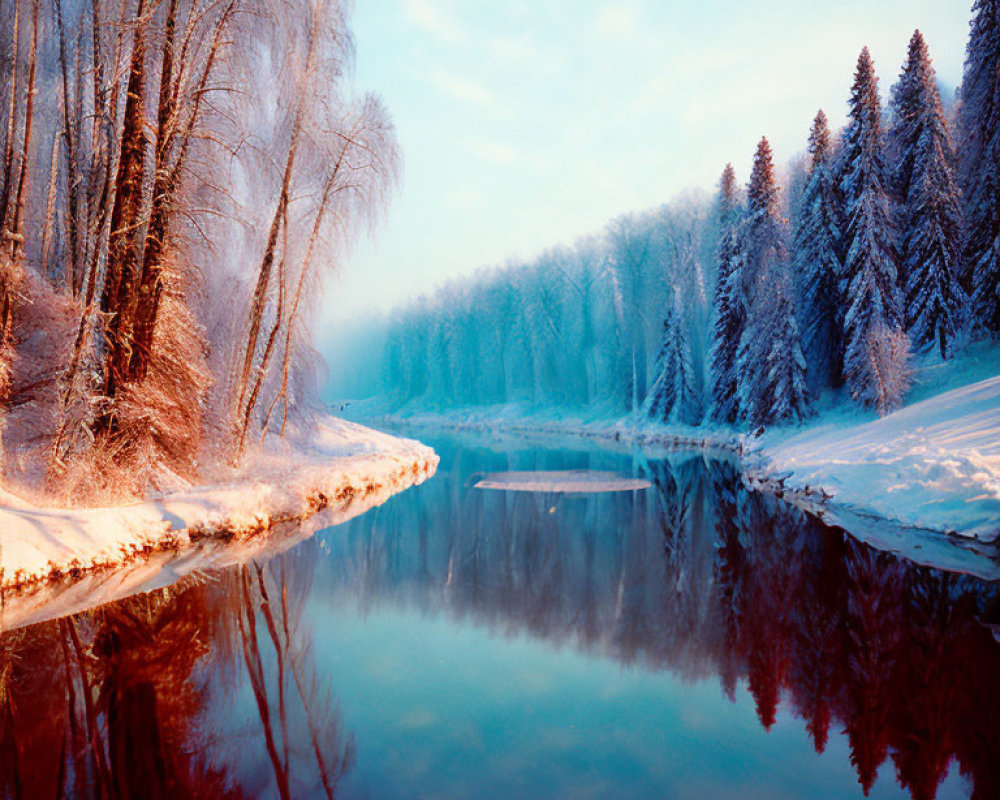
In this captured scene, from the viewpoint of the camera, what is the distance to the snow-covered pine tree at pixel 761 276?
25688mm

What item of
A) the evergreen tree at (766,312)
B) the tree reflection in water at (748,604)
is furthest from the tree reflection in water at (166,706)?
the evergreen tree at (766,312)

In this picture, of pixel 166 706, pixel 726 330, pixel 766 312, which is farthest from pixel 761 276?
pixel 166 706

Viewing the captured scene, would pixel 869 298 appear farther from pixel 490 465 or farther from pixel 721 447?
pixel 490 465

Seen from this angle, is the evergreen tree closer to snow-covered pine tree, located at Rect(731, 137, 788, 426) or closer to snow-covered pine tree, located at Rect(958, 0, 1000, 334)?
snow-covered pine tree, located at Rect(731, 137, 788, 426)

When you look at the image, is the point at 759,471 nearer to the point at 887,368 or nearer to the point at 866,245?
the point at 887,368

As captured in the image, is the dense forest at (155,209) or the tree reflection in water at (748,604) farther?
the dense forest at (155,209)

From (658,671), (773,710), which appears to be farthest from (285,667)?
(773,710)

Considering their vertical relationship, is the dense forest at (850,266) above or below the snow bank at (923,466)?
above

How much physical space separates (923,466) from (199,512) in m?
14.1

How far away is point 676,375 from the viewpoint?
38812 mm

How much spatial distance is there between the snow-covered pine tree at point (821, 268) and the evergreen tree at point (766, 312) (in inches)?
47.7

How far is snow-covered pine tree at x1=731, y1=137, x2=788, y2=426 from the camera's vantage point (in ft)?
84.3

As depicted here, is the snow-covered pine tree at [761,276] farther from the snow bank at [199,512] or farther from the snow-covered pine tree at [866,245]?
the snow bank at [199,512]

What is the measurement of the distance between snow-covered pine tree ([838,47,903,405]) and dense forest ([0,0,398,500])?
1776 cm
